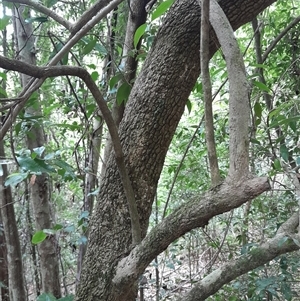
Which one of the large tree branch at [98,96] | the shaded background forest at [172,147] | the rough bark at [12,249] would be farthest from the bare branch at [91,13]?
the rough bark at [12,249]

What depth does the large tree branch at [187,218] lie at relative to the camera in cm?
62

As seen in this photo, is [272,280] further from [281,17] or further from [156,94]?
[281,17]

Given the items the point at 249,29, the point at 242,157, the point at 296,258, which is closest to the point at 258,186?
the point at 242,157

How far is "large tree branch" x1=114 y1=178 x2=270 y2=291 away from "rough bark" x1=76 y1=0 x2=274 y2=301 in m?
0.10

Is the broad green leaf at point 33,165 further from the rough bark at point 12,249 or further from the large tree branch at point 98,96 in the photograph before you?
the rough bark at point 12,249

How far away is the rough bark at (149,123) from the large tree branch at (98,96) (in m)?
0.07

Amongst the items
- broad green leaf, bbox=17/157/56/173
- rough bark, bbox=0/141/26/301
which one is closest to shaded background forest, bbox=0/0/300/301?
broad green leaf, bbox=17/157/56/173

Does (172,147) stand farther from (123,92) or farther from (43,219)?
(123,92)

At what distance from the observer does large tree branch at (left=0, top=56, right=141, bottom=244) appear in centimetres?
60

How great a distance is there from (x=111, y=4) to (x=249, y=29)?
1.76 meters

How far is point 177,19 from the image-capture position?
1.07 metres

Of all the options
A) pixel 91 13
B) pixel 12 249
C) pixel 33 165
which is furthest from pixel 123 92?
pixel 12 249

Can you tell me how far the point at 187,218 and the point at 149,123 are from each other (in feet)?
1.25

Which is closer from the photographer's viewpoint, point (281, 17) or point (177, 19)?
point (177, 19)
